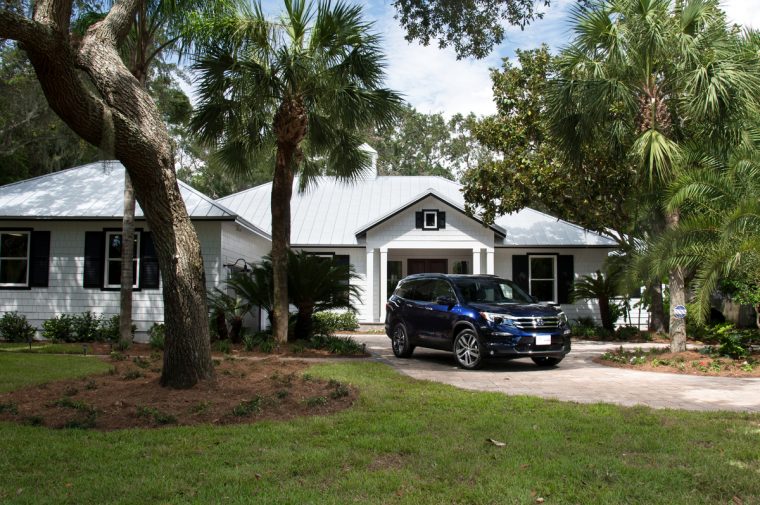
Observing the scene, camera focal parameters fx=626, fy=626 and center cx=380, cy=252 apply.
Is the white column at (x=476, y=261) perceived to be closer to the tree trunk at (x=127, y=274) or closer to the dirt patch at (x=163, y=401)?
the tree trunk at (x=127, y=274)

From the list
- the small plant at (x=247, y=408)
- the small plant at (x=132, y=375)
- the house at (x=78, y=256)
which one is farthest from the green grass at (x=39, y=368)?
the house at (x=78, y=256)

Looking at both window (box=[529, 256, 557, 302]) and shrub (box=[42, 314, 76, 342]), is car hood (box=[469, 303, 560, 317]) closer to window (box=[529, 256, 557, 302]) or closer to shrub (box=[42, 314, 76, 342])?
shrub (box=[42, 314, 76, 342])

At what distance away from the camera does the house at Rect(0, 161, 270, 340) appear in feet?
54.5

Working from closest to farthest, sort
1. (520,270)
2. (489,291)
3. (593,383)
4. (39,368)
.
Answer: (593,383) → (39,368) → (489,291) → (520,270)

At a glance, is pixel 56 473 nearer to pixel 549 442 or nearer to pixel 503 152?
pixel 549 442

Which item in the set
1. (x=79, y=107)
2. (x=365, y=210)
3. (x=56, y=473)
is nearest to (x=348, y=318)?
(x=365, y=210)

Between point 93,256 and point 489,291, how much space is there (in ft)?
35.5

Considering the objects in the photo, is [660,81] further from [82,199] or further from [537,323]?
[82,199]

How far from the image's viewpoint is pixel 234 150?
14820 millimetres

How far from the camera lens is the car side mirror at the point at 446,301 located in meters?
12.2

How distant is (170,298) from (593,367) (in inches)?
327

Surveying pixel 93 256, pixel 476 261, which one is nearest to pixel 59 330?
pixel 93 256

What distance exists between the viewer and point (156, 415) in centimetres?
643

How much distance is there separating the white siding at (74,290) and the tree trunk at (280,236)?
3.39 meters
